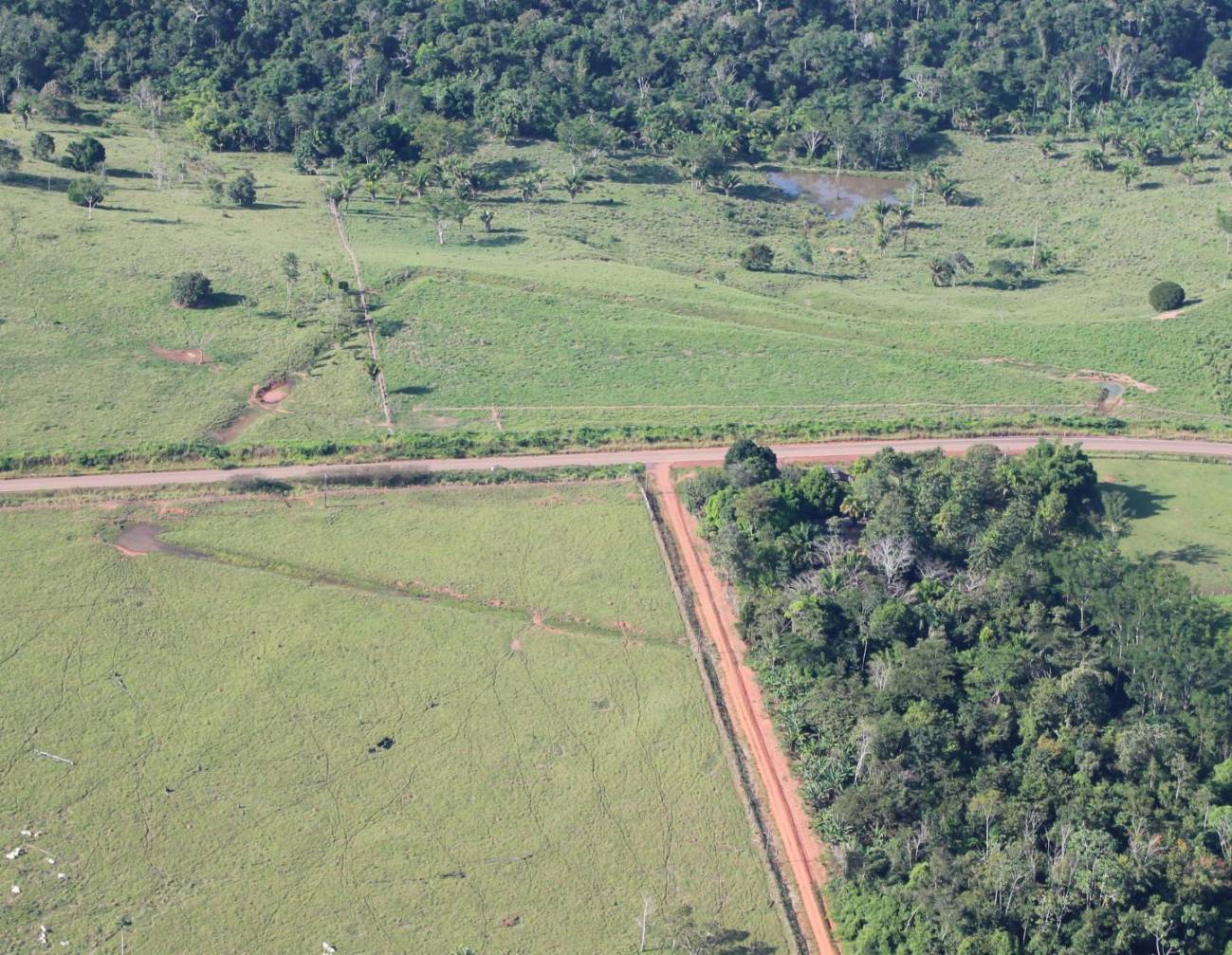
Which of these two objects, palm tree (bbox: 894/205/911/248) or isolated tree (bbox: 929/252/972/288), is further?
palm tree (bbox: 894/205/911/248)

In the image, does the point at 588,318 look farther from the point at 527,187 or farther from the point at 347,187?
the point at 347,187

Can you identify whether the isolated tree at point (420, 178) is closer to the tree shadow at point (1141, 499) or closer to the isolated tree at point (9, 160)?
the isolated tree at point (9, 160)

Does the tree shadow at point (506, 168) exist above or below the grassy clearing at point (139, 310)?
above

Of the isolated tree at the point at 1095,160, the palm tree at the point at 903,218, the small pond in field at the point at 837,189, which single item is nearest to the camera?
the palm tree at the point at 903,218

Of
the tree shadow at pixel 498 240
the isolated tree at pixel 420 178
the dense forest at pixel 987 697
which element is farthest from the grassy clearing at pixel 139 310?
the dense forest at pixel 987 697

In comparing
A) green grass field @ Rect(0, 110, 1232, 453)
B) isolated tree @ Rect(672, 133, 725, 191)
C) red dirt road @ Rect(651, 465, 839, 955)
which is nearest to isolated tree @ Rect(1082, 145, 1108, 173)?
green grass field @ Rect(0, 110, 1232, 453)

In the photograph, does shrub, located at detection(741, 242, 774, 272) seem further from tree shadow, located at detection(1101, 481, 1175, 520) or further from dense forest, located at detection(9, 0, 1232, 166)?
tree shadow, located at detection(1101, 481, 1175, 520)
